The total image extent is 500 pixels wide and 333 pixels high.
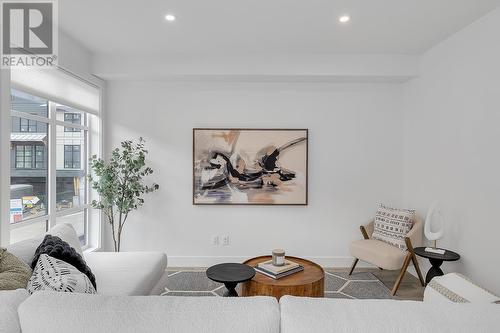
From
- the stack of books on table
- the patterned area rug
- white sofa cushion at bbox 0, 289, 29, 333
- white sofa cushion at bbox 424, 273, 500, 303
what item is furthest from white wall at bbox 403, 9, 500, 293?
white sofa cushion at bbox 0, 289, 29, 333

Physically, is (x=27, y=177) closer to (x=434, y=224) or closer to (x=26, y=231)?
(x=26, y=231)

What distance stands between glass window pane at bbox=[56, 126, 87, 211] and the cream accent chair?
3.46m

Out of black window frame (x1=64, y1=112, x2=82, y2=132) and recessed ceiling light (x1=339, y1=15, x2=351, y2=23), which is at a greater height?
recessed ceiling light (x1=339, y1=15, x2=351, y2=23)

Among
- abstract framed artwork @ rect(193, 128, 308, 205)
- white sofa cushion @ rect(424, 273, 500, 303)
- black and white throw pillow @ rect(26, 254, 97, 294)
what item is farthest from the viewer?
abstract framed artwork @ rect(193, 128, 308, 205)

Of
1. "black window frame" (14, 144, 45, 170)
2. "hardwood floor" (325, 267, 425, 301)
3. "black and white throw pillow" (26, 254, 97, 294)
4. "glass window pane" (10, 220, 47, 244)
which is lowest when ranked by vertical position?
"hardwood floor" (325, 267, 425, 301)

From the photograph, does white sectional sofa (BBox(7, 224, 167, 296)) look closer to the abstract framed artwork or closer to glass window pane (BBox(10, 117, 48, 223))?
glass window pane (BBox(10, 117, 48, 223))

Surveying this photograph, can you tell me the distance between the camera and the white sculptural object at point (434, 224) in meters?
3.02

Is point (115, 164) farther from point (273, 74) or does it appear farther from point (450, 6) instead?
point (450, 6)

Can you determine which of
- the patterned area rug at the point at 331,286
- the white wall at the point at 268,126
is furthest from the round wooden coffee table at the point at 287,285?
the white wall at the point at 268,126

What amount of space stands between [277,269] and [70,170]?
2.77m

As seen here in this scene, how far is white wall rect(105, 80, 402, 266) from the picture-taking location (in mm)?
4000

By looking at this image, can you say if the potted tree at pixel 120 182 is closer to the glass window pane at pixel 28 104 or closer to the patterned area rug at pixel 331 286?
the glass window pane at pixel 28 104

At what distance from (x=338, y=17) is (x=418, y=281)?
10.2 ft

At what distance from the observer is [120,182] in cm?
366
